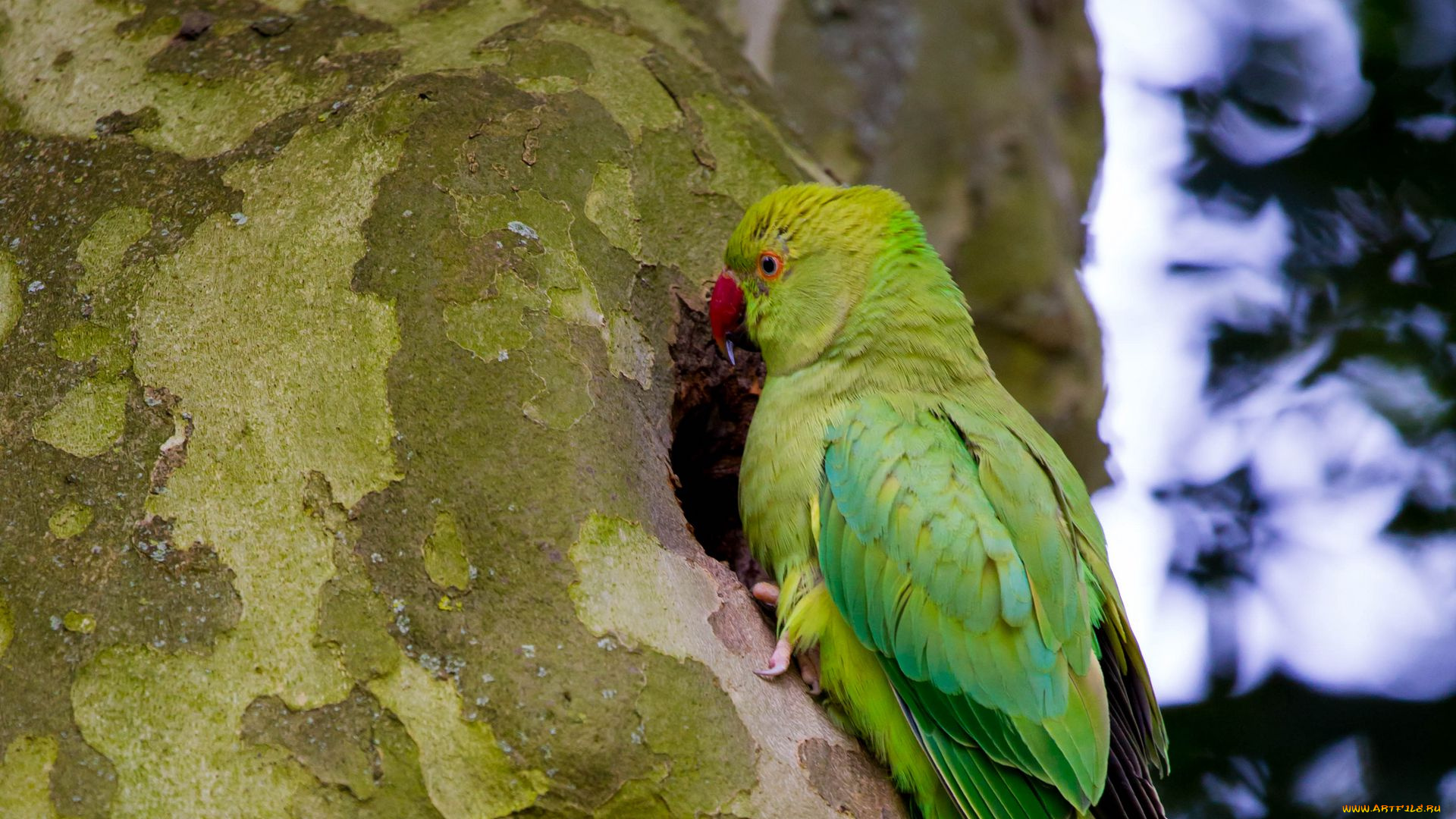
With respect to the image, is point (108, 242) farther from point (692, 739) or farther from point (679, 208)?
point (692, 739)

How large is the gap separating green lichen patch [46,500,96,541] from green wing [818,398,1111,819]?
1.70 m

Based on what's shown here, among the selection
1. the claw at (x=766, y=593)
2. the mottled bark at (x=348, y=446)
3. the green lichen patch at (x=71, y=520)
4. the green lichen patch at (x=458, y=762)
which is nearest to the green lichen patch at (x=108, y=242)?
the mottled bark at (x=348, y=446)

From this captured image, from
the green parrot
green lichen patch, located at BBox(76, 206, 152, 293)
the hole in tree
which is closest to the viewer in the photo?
green lichen patch, located at BBox(76, 206, 152, 293)

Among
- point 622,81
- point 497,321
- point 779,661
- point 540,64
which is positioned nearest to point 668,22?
point 622,81

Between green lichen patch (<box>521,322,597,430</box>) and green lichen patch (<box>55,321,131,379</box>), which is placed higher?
green lichen patch (<box>521,322,597,430</box>)

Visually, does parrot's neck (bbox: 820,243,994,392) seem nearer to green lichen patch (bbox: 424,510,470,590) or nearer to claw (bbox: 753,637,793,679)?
claw (bbox: 753,637,793,679)

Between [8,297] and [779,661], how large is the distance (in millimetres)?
2026

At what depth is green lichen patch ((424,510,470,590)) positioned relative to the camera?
7.93ft

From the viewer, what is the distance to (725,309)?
3344mm

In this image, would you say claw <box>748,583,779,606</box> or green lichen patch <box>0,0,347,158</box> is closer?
green lichen patch <box>0,0,347,158</box>

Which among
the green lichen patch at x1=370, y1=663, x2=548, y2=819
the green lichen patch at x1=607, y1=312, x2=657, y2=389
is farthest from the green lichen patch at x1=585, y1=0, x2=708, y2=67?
the green lichen patch at x1=370, y1=663, x2=548, y2=819

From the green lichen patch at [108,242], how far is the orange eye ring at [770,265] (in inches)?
64.0

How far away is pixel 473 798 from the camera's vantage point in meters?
2.26

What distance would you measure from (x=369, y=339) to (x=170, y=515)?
0.57m
